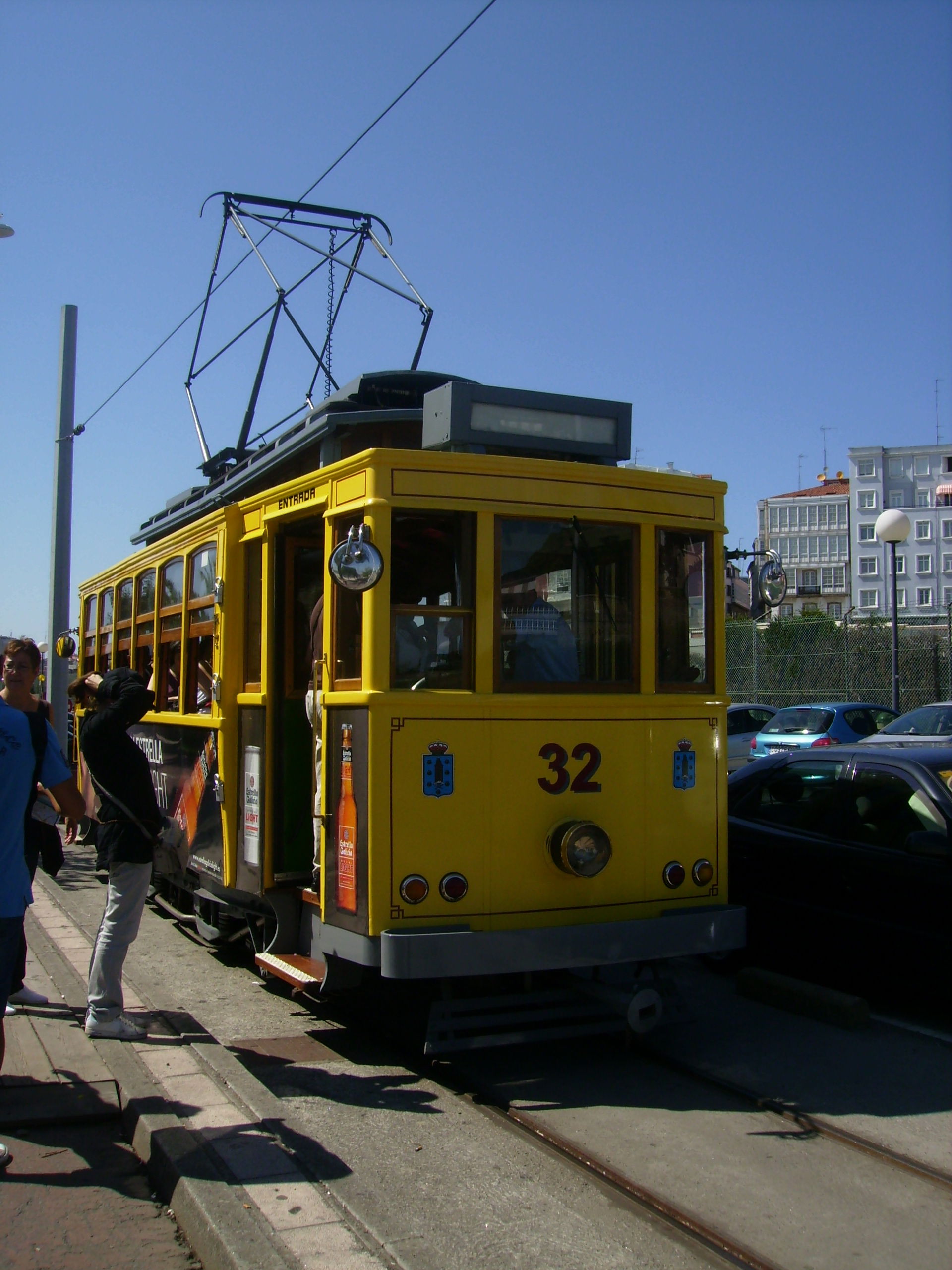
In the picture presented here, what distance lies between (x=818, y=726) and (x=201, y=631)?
14530 millimetres

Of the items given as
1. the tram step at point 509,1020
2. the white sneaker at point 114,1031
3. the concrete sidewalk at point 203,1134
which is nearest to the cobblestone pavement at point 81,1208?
the concrete sidewalk at point 203,1134

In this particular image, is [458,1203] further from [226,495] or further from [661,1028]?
[226,495]

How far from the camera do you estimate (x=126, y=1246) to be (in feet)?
12.5

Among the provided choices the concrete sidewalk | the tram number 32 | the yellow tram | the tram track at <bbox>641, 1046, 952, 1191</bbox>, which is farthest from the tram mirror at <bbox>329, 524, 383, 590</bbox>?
the tram track at <bbox>641, 1046, 952, 1191</bbox>

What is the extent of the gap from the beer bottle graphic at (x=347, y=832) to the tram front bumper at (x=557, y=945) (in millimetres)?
363

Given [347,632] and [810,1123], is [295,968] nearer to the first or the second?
[347,632]

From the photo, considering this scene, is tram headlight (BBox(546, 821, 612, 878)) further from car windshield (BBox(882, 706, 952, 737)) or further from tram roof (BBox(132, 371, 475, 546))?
car windshield (BBox(882, 706, 952, 737))

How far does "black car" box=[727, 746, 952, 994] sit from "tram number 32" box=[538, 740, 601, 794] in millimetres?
1816

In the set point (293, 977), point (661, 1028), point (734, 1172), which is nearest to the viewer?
point (734, 1172)

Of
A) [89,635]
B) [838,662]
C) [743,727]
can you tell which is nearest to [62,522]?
[89,635]

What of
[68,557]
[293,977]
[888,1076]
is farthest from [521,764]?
[68,557]

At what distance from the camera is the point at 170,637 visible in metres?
8.22

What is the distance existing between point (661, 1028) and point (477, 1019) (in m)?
1.39

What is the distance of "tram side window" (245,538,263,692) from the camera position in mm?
6699
